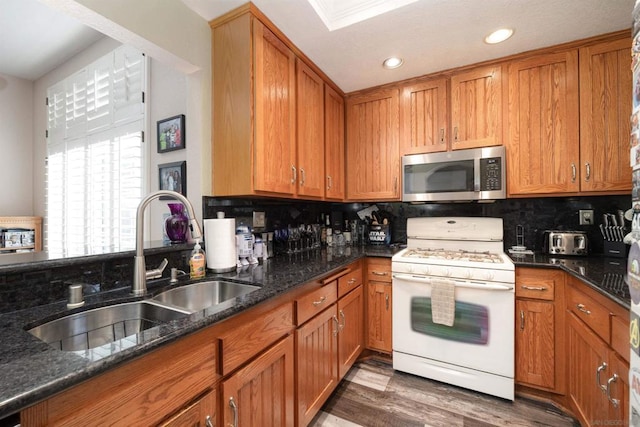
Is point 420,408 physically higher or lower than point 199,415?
lower

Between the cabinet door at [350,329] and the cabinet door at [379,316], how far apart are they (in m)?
0.07

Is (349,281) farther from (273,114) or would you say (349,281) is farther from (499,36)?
(499,36)

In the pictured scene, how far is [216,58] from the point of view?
1614 millimetres

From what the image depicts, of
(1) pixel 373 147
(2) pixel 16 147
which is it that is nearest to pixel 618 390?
(1) pixel 373 147

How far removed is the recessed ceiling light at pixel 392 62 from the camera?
1.98m

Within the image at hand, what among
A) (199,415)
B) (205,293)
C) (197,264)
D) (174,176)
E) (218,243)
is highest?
(174,176)

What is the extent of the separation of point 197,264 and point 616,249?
2.70 meters

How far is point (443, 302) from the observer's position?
1776mm

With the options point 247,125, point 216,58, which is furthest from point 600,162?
point 216,58

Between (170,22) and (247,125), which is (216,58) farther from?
(247,125)

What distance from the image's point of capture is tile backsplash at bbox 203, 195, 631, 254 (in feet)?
6.16

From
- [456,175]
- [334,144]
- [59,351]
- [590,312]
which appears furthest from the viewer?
[334,144]

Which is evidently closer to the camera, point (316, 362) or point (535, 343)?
point (316, 362)

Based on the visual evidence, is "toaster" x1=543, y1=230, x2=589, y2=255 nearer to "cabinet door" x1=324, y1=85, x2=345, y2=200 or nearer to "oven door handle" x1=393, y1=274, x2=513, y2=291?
"oven door handle" x1=393, y1=274, x2=513, y2=291
